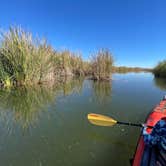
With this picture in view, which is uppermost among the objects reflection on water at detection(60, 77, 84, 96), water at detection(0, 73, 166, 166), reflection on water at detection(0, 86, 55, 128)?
reflection on water at detection(60, 77, 84, 96)

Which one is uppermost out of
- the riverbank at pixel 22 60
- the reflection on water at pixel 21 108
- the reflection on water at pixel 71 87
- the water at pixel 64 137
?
the riverbank at pixel 22 60

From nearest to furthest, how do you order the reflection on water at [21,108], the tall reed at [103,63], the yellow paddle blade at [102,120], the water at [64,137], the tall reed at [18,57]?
the water at [64,137], the yellow paddle blade at [102,120], the reflection on water at [21,108], the tall reed at [18,57], the tall reed at [103,63]

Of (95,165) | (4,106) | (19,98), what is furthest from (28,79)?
(95,165)

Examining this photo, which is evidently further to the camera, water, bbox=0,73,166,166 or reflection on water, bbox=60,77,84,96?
reflection on water, bbox=60,77,84,96

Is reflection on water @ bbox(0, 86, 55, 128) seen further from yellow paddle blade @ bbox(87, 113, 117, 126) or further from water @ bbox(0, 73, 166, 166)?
yellow paddle blade @ bbox(87, 113, 117, 126)

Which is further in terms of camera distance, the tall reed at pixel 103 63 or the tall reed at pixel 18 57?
the tall reed at pixel 103 63

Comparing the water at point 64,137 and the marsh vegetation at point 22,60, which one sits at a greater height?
the marsh vegetation at point 22,60

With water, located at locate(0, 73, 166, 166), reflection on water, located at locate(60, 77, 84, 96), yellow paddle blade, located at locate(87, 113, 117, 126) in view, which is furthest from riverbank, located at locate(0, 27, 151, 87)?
yellow paddle blade, located at locate(87, 113, 117, 126)

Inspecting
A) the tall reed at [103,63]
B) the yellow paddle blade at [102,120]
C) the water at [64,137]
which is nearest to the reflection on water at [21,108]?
the water at [64,137]

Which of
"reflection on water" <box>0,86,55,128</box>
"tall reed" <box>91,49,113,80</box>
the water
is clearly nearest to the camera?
the water

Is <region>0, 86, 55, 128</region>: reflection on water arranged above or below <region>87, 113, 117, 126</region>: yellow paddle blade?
below

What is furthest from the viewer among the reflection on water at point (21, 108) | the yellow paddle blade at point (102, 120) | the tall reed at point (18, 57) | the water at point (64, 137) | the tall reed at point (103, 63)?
the tall reed at point (103, 63)

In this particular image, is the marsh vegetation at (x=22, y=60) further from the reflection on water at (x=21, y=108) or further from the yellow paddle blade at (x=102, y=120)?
the yellow paddle blade at (x=102, y=120)

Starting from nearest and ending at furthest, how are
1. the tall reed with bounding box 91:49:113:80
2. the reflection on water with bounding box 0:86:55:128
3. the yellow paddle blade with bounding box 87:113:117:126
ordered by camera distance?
the yellow paddle blade with bounding box 87:113:117:126
the reflection on water with bounding box 0:86:55:128
the tall reed with bounding box 91:49:113:80
